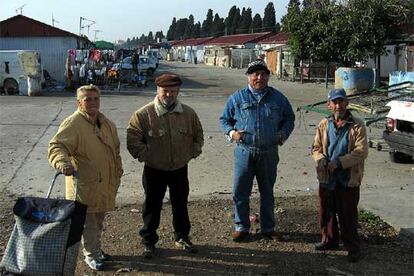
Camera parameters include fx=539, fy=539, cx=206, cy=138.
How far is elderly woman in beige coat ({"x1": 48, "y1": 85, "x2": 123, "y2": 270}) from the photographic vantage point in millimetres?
4273

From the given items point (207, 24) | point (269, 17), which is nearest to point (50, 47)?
point (269, 17)

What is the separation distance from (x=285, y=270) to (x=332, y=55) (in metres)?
22.6

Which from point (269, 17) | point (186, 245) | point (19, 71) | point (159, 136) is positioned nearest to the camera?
point (159, 136)

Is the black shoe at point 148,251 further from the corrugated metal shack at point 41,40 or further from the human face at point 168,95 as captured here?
the corrugated metal shack at point 41,40

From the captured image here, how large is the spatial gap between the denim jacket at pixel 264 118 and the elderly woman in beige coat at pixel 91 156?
121 centimetres

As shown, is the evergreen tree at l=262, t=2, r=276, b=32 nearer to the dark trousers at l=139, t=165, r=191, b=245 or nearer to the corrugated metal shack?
the corrugated metal shack

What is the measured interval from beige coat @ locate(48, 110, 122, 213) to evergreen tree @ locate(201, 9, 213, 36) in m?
118

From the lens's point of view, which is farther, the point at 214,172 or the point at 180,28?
the point at 180,28

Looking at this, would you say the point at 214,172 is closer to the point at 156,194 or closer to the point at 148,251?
Result: the point at 156,194

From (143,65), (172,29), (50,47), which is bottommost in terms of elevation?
(143,65)

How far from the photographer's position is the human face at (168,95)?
185 inches

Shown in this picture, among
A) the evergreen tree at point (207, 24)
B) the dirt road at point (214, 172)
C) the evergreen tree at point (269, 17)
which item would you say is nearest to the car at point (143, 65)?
the dirt road at point (214, 172)

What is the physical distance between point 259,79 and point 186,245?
5.51 feet

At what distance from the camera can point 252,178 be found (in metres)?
5.21
